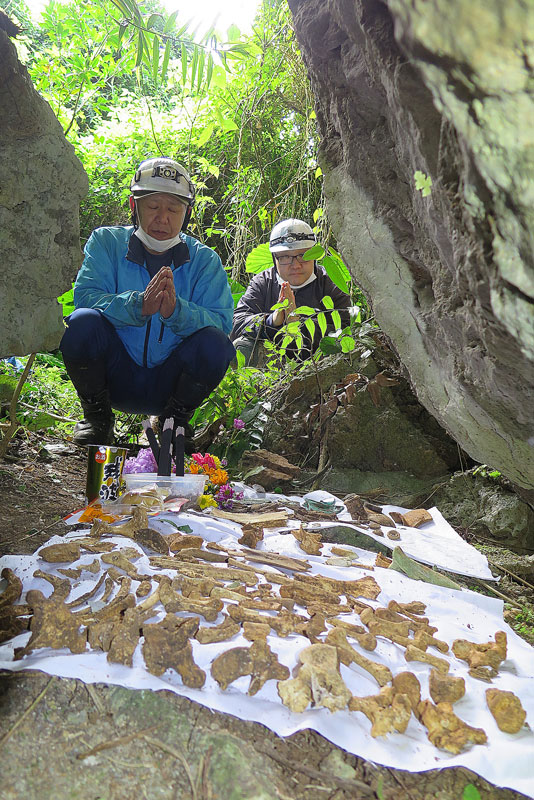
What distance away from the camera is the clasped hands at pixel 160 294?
244 centimetres

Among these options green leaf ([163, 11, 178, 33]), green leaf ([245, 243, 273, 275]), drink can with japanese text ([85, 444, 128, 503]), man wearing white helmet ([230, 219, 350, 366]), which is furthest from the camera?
green leaf ([245, 243, 273, 275])

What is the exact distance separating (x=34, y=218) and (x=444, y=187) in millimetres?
1472

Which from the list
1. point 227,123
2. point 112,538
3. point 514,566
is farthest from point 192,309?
point 514,566

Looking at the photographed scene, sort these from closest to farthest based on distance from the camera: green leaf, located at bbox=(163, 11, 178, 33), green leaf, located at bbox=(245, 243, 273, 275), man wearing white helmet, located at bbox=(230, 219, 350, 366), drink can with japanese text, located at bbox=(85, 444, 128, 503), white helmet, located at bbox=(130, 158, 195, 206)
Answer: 1. green leaf, located at bbox=(163, 11, 178, 33)
2. drink can with japanese text, located at bbox=(85, 444, 128, 503)
3. white helmet, located at bbox=(130, 158, 195, 206)
4. man wearing white helmet, located at bbox=(230, 219, 350, 366)
5. green leaf, located at bbox=(245, 243, 273, 275)

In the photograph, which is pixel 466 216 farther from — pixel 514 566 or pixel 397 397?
pixel 397 397

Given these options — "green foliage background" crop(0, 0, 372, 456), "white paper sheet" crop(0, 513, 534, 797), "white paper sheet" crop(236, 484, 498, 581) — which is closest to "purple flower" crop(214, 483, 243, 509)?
"white paper sheet" crop(236, 484, 498, 581)

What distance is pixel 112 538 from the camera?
5.73ft

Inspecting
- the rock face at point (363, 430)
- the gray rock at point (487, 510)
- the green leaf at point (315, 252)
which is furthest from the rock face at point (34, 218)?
the gray rock at point (487, 510)

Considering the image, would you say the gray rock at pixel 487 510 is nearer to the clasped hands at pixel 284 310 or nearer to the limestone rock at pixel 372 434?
the limestone rock at pixel 372 434

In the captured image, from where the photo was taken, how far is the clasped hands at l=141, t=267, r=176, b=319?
2.44 m

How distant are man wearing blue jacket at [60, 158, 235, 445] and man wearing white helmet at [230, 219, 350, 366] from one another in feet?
2.69

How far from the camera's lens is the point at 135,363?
2.86 m

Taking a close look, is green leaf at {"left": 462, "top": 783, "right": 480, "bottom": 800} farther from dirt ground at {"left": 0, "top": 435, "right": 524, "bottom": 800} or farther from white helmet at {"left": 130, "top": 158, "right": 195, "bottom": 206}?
white helmet at {"left": 130, "top": 158, "right": 195, "bottom": 206}

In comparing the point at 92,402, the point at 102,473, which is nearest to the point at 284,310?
the point at 92,402
